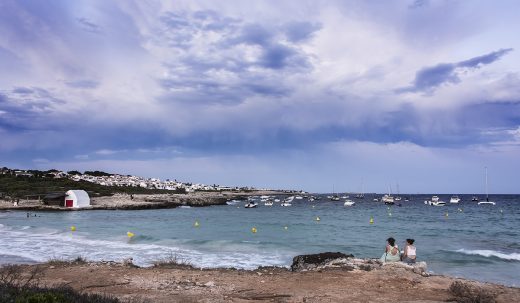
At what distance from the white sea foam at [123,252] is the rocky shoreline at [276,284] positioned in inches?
173

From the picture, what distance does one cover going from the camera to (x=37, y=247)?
25.9 m

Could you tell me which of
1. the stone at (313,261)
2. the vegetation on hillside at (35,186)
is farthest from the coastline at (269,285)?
the vegetation on hillside at (35,186)

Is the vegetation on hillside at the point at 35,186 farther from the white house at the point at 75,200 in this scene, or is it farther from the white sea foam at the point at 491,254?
the white sea foam at the point at 491,254

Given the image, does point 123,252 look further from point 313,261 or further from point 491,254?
point 491,254

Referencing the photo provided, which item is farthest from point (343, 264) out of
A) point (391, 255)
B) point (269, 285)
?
point (269, 285)

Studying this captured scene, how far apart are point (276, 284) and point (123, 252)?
13782mm

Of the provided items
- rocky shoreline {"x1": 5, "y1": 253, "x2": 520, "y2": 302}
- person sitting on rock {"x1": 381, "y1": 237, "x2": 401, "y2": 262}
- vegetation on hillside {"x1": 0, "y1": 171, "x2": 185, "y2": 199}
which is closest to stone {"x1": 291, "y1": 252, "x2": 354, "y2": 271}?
rocky shoreline {"x1": 5, "y1": 253, "x2": 520, "y2": 302}

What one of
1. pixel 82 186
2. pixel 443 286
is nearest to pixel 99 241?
pixel 443 286

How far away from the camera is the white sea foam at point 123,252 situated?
21625 millimetres

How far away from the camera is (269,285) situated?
13.5m

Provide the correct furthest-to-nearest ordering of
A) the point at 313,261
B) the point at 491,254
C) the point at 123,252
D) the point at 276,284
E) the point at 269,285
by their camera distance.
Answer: the point at 491,254 → the point at 123,252 → the point at 313,261 → the point at 276,284 → the point at 269,285

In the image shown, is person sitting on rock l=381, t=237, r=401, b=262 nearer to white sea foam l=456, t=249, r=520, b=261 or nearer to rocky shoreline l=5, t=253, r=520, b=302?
rocky shoreline l=5, t=253, r=520, b=302

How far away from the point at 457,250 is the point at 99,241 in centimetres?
2436

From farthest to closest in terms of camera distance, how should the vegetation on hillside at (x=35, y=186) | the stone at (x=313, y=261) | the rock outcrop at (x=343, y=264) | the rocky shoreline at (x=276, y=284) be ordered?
the vegetation on hillside at (x=35, y=186)
the stone at (x=313, y=261)
the rock outcrop at (x=343, y=264)
the rocky shoreline at (x=276, y=284)
